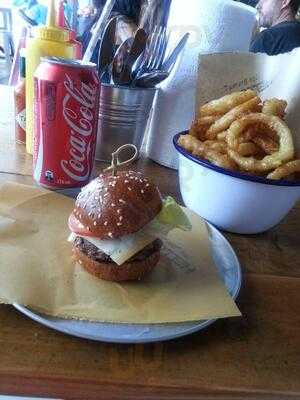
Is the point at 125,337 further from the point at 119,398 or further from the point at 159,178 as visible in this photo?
the point at 159,178

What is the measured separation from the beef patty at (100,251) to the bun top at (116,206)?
0.02 metres

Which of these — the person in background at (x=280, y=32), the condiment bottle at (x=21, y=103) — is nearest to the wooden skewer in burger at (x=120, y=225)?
the condiment bottle at (x=21, y=103)

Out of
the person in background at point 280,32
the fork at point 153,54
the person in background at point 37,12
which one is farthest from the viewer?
the person in background at point 280,32

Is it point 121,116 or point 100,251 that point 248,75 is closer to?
point 121,116

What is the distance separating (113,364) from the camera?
0.40 meters

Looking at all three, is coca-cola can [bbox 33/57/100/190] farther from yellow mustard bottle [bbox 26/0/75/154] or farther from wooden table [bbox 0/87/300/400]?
wooden table [bbox 0/87/300/400]

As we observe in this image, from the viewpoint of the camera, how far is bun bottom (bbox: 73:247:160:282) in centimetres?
52

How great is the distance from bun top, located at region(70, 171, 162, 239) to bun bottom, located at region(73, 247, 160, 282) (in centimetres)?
4

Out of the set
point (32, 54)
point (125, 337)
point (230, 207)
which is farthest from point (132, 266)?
point (32, 54)

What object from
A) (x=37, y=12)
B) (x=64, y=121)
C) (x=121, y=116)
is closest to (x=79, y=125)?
(x=64, y=121)

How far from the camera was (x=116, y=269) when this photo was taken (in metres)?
0.52

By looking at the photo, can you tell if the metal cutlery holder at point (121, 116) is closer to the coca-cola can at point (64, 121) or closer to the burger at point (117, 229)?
the coca-cola can at point (64, 121)

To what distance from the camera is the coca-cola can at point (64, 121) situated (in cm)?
69

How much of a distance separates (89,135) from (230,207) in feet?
1.01
